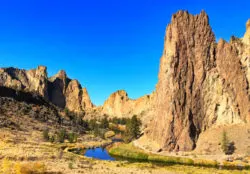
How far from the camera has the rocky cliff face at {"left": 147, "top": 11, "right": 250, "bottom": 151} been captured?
8306 centimetres

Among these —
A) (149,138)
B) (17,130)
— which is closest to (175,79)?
(149,138)

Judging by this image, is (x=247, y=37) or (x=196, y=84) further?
(x=247, y=37)

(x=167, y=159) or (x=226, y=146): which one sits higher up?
(x=226, y=146)

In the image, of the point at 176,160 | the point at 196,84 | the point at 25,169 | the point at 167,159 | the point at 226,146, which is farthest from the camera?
the point at 196,84

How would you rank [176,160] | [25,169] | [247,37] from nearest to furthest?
[25,169] < [176,160] < [247,37]

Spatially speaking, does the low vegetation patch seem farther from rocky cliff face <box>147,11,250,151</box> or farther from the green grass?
rocky cliff face <box>147,11,250,151</box>

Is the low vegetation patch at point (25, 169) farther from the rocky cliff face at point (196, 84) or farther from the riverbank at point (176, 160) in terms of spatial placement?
the rocky cliff face at point (196, 84)

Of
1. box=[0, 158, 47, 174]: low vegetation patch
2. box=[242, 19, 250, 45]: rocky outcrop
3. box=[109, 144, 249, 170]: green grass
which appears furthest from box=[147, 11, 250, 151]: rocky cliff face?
box=[0, 158, 47, 174]: low vegetation patch

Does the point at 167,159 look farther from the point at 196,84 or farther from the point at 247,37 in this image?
the point at 247,37

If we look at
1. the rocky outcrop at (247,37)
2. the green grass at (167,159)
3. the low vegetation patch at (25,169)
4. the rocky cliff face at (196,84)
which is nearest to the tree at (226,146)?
the green grass at (167,159)

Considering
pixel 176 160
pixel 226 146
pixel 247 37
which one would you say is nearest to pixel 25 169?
pixel 176 160

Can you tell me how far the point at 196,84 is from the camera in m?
89.5

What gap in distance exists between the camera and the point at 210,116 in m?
86.9

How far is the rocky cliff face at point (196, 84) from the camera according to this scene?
273 feet
